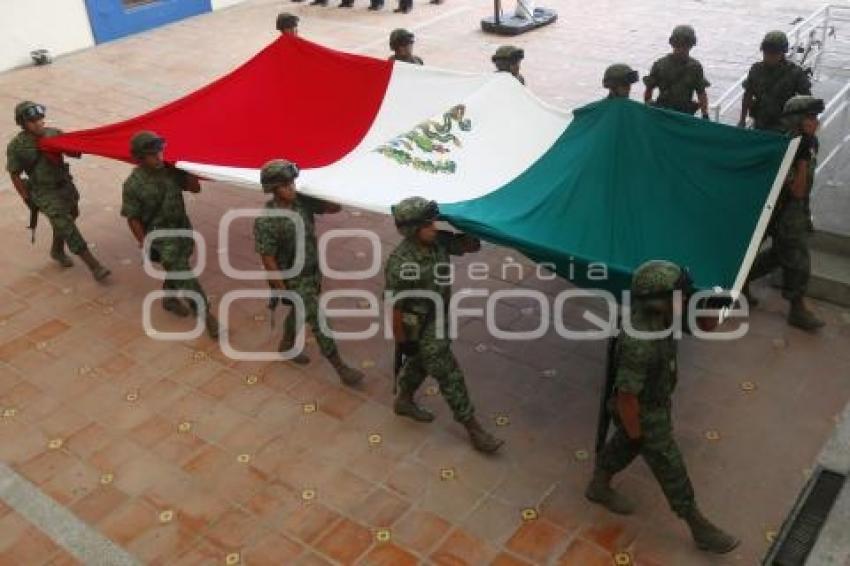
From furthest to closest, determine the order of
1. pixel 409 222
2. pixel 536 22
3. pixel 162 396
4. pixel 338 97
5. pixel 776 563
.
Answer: pixel 536 22, pixel 338 97, pixel 162 396, pixel 409 222, pixel 776 563

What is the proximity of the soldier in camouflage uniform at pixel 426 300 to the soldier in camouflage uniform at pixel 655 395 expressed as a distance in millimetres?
907

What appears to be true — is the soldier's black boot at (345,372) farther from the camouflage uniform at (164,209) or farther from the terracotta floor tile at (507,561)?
the terracotta floor tile at (507,561)

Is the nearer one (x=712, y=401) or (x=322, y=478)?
(x=322, y=478)

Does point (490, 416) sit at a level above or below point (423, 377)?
below

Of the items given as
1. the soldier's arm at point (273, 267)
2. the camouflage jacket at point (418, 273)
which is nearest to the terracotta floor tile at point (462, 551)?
the camouflage jacket at point (418, 273)

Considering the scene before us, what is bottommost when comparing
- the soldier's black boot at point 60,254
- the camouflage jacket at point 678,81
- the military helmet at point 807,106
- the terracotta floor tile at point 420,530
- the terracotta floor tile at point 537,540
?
the terracotta floor tile at point 420,530

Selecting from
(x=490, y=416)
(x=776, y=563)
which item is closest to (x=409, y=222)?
(x=490, y=416)

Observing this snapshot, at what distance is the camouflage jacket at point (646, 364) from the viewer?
347 centimetres

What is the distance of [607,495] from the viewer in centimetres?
399

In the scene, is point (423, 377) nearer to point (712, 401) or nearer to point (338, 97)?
point (712, 401)

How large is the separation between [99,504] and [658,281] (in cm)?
319

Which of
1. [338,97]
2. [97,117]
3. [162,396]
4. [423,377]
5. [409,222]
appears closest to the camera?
[409,222]

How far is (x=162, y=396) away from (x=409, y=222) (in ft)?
7.08

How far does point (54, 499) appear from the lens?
436 centimetres
